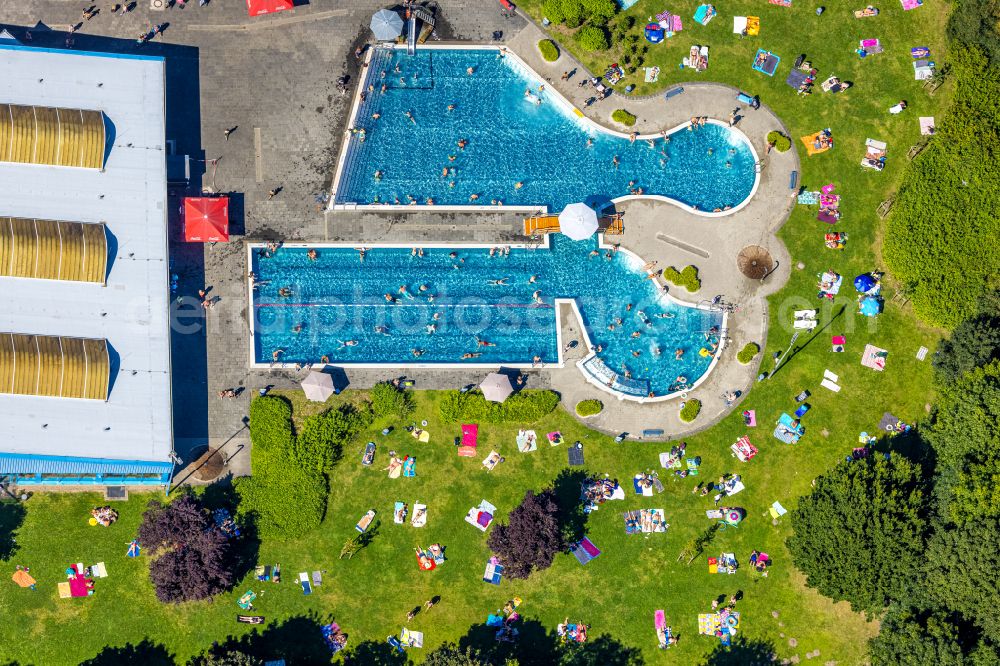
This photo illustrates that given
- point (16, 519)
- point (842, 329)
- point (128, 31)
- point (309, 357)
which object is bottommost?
point (16, 519)

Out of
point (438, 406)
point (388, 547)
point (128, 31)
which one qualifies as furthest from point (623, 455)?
point (128, 31)

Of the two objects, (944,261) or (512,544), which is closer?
(512,544)

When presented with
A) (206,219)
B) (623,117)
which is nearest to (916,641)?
(623,117)

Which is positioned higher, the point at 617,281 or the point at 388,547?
the point at 617,281

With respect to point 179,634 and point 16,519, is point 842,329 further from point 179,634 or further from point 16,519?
point 16,519

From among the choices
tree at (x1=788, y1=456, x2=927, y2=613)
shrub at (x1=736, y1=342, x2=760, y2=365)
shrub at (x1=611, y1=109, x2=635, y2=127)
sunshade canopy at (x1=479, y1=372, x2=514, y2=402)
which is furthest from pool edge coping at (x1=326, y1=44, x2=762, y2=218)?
tree at (x1=788, y1=456, x2=927, y2=613)
